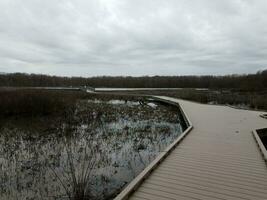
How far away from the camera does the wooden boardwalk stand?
4.09 meters

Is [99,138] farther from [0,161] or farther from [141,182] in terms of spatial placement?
[141,182]

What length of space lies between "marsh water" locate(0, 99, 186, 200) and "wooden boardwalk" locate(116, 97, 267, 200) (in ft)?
3.59

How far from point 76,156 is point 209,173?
3.79 meters

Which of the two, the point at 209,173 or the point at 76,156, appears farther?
the point at 76,156

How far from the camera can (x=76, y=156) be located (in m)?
7.52

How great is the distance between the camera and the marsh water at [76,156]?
5469mm

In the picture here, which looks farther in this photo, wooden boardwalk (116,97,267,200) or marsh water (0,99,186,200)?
marsh water (0,99,186,200)

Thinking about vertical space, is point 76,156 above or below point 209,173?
below

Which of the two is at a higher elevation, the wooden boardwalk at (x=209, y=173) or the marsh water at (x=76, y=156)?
the wooden boardwalk at (x=209, y=173)

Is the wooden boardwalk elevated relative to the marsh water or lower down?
elevated

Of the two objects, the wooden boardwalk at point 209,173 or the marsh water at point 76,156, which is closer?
the wooden boardwalk at point 209,173

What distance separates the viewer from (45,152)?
7953mm

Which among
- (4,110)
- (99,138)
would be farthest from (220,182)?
(4,110)

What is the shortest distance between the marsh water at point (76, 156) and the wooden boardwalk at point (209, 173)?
109cm
